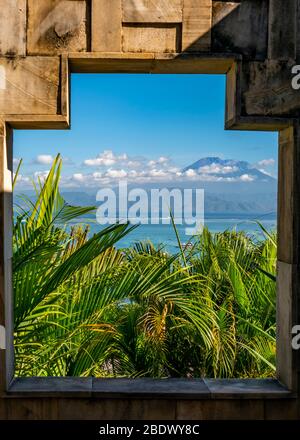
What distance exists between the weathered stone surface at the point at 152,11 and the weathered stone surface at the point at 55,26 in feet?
0.86

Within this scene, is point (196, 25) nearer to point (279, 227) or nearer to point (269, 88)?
point (269, 88)

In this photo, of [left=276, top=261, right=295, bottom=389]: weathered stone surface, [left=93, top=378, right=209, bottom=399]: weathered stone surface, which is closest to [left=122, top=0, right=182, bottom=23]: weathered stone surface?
[left=276, top=261, right=295, bottom=389]: weathered stone surface

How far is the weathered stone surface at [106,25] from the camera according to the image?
3.12m

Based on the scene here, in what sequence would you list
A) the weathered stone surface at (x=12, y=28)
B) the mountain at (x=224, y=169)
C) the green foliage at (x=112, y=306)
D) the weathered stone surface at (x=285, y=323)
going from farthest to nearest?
the mountain at (x=224, y=169), the green foliage at (x=112, y=306), the weathered stone surface at (x=285, y=323), the weathered stone surface at (x=12, y=28)

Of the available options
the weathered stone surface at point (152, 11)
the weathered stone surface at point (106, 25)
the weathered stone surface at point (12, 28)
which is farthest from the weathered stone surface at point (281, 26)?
the weathered stone surface at point (12, 28)

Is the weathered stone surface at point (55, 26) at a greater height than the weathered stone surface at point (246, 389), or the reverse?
the weathered stone surface at point (55, 26)

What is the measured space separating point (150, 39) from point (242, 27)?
533 millimetres

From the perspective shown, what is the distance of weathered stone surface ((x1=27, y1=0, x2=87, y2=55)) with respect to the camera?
3.14m

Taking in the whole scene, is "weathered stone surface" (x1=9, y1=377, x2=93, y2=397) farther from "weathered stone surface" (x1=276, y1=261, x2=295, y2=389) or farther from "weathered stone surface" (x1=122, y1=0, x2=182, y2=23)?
"weathered stone surface" (x1=122, y1=0, x2=182, y2=23)

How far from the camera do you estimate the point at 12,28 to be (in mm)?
3125

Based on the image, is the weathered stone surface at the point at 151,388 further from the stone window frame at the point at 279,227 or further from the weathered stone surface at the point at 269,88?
the weathered stone surface at the point at 269,88

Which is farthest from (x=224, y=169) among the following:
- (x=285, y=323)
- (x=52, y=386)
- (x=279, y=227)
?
(x=52, y=386)

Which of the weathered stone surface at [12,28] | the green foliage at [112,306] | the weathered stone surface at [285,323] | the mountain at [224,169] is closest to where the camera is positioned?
the weathered stone surface at [12,28]
